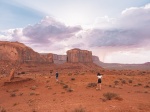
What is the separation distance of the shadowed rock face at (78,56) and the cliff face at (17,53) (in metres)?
29.5

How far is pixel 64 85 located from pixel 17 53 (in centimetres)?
8856

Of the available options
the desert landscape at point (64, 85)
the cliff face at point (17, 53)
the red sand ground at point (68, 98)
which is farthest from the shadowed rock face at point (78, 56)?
the red sand ground at point (68, 98)

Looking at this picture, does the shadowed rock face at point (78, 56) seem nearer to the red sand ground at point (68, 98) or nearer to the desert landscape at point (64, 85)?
the desert landscape at point (64, 85)

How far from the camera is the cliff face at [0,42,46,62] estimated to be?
356ft

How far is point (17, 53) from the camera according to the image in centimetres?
11219

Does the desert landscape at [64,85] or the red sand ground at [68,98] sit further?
the desert landscape at [64,85]

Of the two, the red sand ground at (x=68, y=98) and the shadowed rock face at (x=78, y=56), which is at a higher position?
the shadowed rock face at (x=78, y=56)

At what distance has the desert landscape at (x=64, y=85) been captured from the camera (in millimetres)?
15602

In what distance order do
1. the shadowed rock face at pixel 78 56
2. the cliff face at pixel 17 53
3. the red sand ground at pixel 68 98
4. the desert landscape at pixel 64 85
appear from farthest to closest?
the shadowed rock face at pixel 78 56 → the cliff face at pixel 17 53 → the desert landscape at pixel 64 85 → the red sand ground at pixel 68 98

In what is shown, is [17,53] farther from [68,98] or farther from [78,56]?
[68,98]

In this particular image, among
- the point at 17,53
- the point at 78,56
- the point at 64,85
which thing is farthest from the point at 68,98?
the point at 78,56

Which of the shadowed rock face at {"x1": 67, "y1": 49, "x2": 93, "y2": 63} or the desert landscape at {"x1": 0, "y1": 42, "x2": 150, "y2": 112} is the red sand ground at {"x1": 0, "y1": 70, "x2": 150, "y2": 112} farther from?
the shadowed rock face at {"x1": 67, "y1": 49, "x2": 93, "y2": 63}

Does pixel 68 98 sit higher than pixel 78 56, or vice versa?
pixel 78 56

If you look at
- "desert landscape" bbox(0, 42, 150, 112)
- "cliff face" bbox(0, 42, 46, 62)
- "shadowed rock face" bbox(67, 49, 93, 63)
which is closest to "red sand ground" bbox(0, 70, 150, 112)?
"desert landscape" bbox(0, 42, 150, 112)
